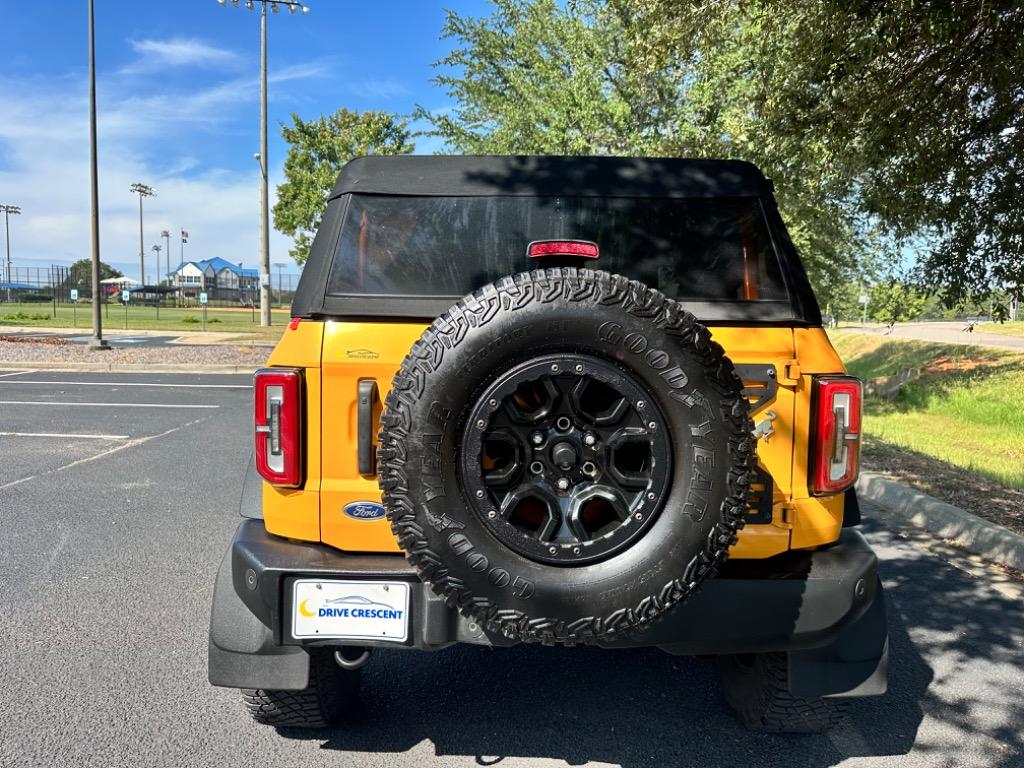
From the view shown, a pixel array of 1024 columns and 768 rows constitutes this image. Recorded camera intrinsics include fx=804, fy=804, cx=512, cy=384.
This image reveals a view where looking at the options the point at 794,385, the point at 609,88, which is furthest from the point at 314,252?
the point at 609,88

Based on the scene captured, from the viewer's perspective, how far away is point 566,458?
2.12 meters

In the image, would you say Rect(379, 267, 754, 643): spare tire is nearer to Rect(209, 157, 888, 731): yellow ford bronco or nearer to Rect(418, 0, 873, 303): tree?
Rect(209, 157, 888, 731): yellow ford bronco

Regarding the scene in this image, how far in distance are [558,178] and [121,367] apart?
15666 millimetres

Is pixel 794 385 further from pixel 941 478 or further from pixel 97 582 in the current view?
pixel 941 478

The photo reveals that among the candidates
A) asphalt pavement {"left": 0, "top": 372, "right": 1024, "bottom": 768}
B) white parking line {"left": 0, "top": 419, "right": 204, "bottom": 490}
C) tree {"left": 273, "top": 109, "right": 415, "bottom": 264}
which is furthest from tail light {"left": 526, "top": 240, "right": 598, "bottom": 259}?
tree {"left": 273, "top": 109, "right": 415, "bottom": 264}

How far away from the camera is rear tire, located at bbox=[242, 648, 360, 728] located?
2.70m

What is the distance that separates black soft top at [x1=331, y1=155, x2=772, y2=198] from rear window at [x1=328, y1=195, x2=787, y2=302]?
0.03 m

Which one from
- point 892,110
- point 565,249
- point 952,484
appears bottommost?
point 952,484

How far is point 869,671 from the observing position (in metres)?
2.56

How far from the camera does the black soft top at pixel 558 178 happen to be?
2.76m

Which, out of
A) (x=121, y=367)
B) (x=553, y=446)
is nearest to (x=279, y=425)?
(x=553, y=446)

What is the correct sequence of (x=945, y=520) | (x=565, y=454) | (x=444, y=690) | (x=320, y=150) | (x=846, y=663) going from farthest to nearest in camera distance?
(x=320, y=150)
(x=945, y=520)
(x=444, y=690)
(x=846, y=663)
(x=565, y=454)

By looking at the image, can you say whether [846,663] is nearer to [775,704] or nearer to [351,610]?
[775,704]

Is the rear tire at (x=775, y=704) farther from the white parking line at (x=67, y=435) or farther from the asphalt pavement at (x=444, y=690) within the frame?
the white parking line at (x=67, y=435)
